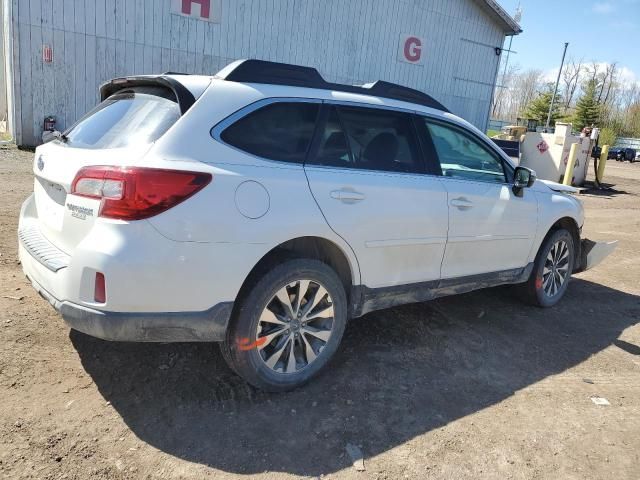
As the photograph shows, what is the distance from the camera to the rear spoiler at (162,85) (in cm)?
287

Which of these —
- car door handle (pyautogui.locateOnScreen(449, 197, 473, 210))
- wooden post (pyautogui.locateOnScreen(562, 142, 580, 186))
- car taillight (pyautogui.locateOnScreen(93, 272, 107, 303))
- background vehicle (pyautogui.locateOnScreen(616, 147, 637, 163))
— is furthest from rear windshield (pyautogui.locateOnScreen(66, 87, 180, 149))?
background vehicle (pyautogui.locateOnScreen(616, 147, 637, 163))

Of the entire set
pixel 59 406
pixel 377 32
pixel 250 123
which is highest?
pixel 377 32

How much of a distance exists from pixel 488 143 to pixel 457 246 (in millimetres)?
1017

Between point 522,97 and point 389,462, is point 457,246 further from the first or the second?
point 522,97

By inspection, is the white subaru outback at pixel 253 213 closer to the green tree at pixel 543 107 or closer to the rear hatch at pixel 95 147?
the rear hatch at pixel 95 147

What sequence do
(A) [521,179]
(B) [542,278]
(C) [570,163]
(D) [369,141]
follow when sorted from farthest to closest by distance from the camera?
(C) [570,163] < (B) [542,278] < (A) [521,179] < (D) [369,141]

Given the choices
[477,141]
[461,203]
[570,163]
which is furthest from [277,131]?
[570,163]

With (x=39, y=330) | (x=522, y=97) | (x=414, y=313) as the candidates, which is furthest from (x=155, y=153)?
(x=522, y=97)

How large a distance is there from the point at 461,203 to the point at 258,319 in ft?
6.14

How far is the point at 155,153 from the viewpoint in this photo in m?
2.67

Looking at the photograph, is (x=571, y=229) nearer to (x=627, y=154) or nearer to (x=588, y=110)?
(x=627, y=154)

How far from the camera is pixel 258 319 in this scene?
2.99 m

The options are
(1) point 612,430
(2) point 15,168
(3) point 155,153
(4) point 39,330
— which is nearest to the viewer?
(3) point 155,153

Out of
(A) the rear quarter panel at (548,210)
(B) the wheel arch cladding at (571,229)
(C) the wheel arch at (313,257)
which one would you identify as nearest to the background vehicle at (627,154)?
(B) the wheel arch cladding at (571,229)
